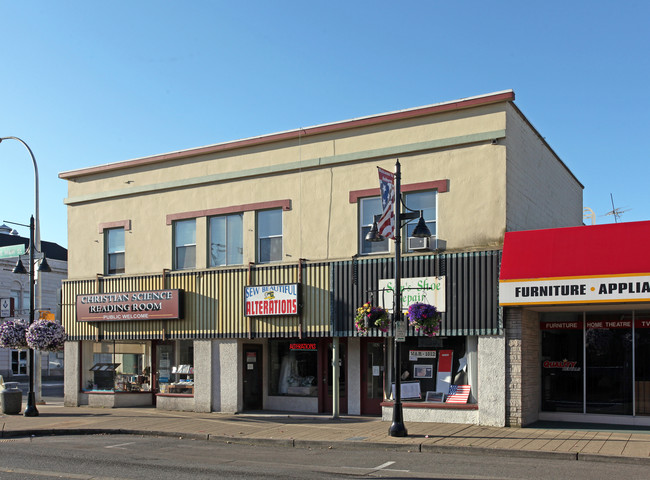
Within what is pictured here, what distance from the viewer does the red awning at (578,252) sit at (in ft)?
48.0

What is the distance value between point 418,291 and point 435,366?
6.57ft

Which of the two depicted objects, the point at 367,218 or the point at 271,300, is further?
the point at 271,300

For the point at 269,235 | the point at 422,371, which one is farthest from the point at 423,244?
the point at 269,235

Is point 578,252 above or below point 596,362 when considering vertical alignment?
above

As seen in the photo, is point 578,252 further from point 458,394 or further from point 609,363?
point 458,394

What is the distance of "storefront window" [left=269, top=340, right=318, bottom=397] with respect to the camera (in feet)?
66.1

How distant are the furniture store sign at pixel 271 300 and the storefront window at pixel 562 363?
21.3ft

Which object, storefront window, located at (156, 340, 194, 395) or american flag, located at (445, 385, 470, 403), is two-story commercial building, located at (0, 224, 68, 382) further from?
american flag, located at (445, 385, 470, 403)

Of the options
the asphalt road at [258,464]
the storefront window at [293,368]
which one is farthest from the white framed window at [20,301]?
the asphalt road at [258,464]

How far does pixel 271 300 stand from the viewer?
19594mm

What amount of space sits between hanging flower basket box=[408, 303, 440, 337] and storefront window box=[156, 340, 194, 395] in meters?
8.65

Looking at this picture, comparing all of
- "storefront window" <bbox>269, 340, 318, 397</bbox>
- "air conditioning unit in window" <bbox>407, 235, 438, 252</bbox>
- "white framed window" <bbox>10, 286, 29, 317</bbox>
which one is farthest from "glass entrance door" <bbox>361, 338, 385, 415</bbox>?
"white framed window" <bbox>10, 286, 29, 317</bbox>

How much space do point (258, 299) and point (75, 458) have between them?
296 inches

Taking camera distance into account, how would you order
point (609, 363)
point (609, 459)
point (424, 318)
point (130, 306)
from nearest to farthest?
point (609, 459), point (424, 318), point (609, 363), point (130, 306)
